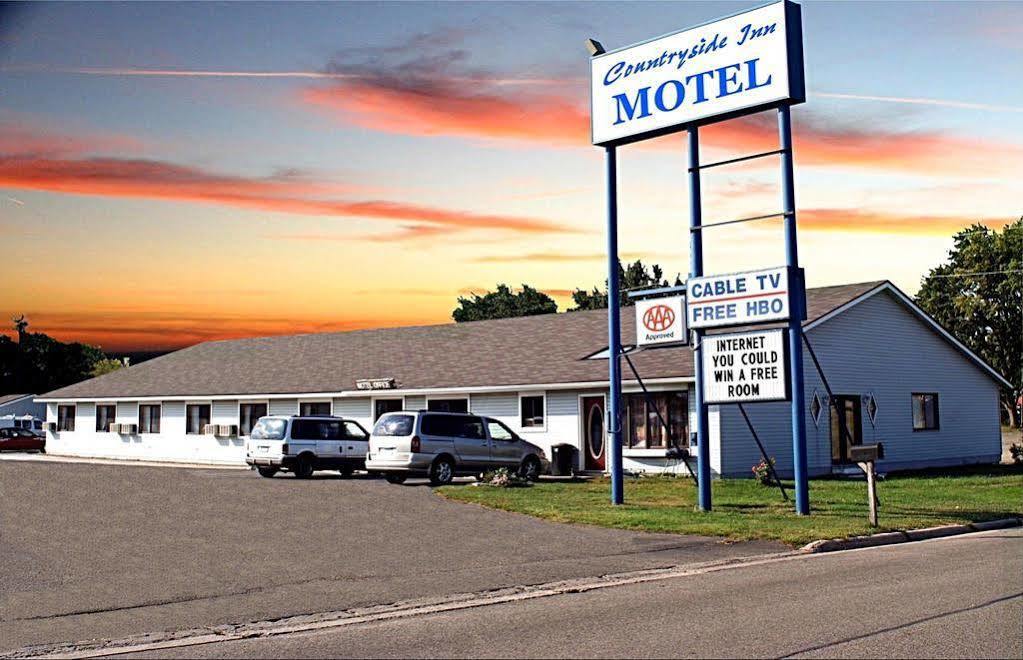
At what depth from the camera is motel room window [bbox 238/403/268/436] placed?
4459 cm

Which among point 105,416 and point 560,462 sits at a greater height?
point 105,416

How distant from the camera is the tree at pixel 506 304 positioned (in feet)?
339

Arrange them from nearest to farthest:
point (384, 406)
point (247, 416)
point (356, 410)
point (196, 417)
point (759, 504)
Result: point (759, 504)
point (384, 406)
point (356, 410)
point (247, 416)
point (196, 417)

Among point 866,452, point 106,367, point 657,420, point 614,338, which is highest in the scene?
point 106,367

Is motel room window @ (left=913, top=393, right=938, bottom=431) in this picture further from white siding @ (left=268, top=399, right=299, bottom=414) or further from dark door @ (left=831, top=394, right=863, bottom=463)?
white siding @ (left=268, top=399, right=299, bottom=414)

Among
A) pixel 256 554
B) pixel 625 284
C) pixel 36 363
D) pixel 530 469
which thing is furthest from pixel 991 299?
pixel 36 363

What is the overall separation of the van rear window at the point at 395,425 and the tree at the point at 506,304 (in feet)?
240

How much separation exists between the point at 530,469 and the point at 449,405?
7.72 meters

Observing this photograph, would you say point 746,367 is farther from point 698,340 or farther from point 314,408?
point 314,408

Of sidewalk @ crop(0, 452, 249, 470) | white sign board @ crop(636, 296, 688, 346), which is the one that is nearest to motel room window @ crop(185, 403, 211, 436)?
sidewalk @ crop(0, 452, 249, 470)

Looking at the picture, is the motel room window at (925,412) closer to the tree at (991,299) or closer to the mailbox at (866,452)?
the mailbox at (866,452)

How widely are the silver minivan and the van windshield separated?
14.3 feet

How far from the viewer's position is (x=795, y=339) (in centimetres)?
2017

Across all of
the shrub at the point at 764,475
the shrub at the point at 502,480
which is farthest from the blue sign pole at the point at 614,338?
the shrub at the point at 764,475
